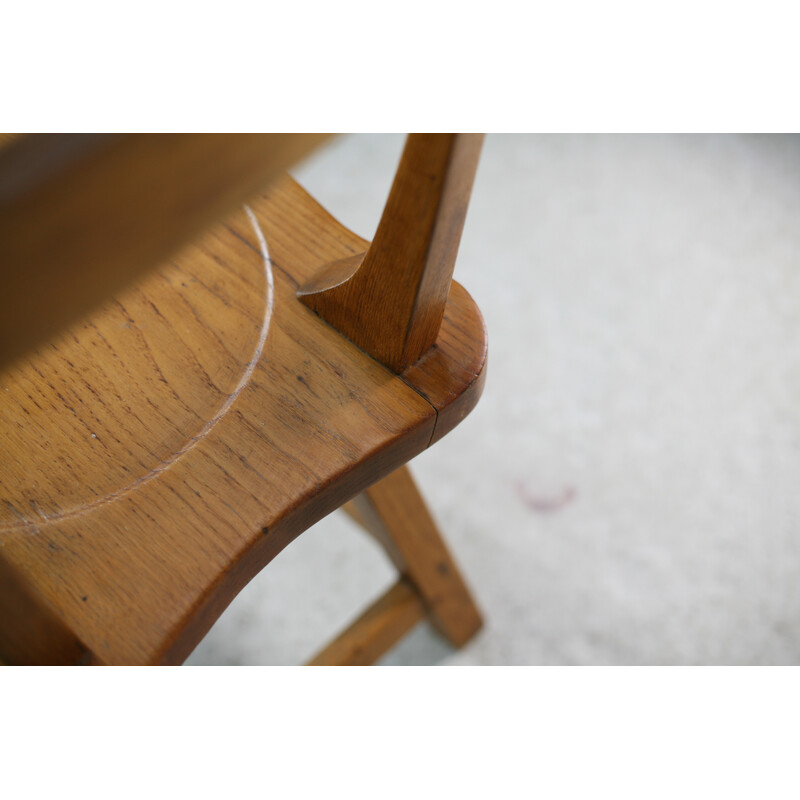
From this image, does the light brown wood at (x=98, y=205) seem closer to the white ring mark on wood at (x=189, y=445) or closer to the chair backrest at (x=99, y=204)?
the chair backrest at (x=99, y=204)

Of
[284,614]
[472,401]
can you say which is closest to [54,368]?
[472,401]

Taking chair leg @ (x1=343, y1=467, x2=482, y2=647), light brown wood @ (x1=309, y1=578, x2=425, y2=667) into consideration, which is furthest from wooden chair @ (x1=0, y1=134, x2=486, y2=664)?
light brown wood @ (x1=309, y1=578, x2=425, y2=667)

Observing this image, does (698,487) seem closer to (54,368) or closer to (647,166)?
(647,166)

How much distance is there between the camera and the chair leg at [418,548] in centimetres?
58

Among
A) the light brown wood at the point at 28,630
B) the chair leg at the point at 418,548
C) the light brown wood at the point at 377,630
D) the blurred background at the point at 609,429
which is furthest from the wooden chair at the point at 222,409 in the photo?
the blurred background at the point at 609,429

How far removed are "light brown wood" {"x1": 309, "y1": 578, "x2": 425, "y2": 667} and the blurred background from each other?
0.11 metres

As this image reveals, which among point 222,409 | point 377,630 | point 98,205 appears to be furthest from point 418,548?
point 98,205

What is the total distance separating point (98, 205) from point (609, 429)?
822 millimetres

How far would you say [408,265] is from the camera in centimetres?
31

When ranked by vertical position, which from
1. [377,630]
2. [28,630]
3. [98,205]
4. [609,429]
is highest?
[98,205]

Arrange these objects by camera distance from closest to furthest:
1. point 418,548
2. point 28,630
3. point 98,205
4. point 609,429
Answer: point 98,205, point 28,630, point 418,548, point 609,429

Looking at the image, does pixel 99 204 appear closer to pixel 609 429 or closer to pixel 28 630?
pixel 28 630

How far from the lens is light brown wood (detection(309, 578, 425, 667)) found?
683mm

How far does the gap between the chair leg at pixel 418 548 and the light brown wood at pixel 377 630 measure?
2cm
